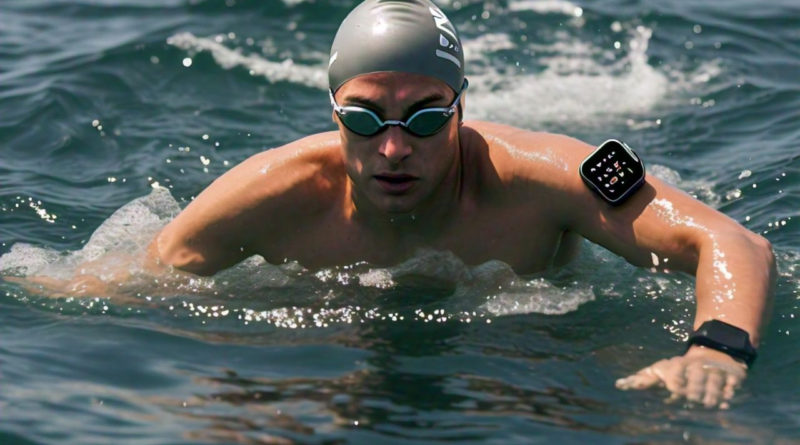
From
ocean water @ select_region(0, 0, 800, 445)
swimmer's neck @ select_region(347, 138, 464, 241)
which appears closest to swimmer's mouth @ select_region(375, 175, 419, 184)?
swimmer's neck @ select_region(347, 138, 464, 241)

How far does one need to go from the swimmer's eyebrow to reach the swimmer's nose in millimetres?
91

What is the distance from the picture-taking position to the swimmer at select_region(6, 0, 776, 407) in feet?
16.3

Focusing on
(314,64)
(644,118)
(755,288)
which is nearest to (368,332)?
(755,288)

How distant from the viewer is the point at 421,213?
572 centimetres

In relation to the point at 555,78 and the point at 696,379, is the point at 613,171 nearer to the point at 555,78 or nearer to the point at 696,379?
the point at 696,379

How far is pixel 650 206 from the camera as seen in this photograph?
5.21 meters

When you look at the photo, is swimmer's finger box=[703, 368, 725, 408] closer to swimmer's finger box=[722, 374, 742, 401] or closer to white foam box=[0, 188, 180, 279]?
swimmer's finger box=[722, 374, 742, 401]

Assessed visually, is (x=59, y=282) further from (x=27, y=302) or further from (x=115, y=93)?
(x=115, y=93)

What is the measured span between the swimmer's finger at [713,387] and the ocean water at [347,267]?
75mm

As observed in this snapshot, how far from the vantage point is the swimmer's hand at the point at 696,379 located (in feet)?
14.6

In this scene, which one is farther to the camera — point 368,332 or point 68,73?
point 68,73

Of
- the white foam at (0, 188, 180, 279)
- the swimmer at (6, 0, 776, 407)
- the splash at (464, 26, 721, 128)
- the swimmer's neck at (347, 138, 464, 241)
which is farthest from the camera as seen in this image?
the splash at (464, 26, 721, 128)

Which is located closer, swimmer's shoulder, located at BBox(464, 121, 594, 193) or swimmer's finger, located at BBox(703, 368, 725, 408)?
swimmer's finger, located at BBox(703, 368, 725, 408)

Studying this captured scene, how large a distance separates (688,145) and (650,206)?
383 centimetres
